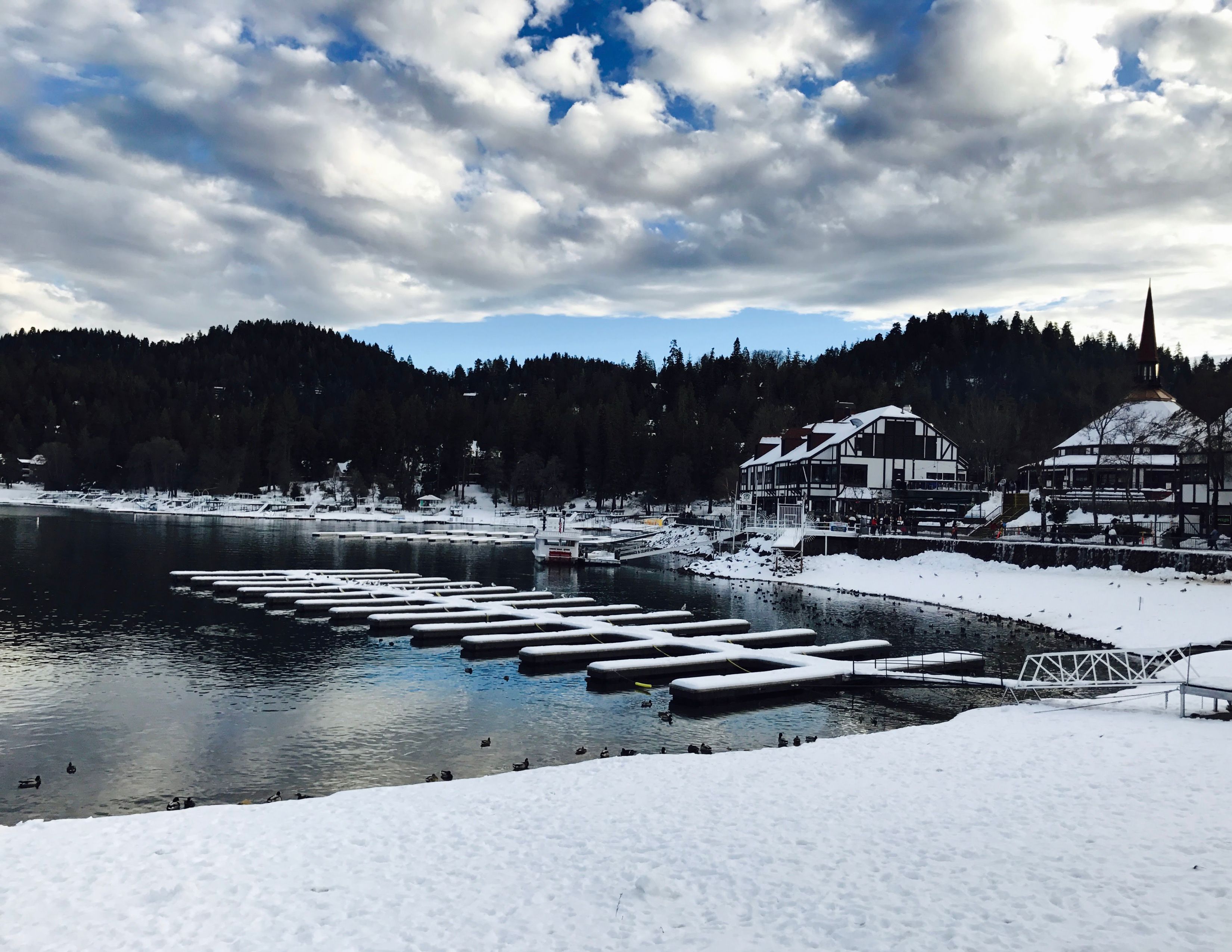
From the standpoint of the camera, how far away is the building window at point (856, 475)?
80688mm

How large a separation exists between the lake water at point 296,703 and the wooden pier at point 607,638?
1.04m

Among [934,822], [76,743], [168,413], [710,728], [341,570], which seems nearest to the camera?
[934,822]

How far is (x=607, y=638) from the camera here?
38.0 m

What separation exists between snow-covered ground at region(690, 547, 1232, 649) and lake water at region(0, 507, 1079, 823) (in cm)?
A: 269

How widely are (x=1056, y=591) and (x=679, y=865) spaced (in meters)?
42.7

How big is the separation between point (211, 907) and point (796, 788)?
32.1 ft

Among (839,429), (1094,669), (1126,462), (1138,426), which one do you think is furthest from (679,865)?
(839,429)

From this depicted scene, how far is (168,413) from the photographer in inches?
6900

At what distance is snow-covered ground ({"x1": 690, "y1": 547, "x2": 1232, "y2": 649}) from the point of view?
3675cm

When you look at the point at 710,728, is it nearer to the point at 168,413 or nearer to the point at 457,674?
the point at 457,674

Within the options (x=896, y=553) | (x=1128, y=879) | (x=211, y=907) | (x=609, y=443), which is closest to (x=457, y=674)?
(x=211, y=907)

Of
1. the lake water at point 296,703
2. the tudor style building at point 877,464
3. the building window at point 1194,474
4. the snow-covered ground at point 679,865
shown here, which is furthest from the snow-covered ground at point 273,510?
the snow-covered ground at point 679,865

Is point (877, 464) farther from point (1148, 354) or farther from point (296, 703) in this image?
point (296, 703)

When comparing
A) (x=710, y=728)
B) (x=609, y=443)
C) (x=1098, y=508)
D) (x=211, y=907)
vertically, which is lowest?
(x=710, y=728)
